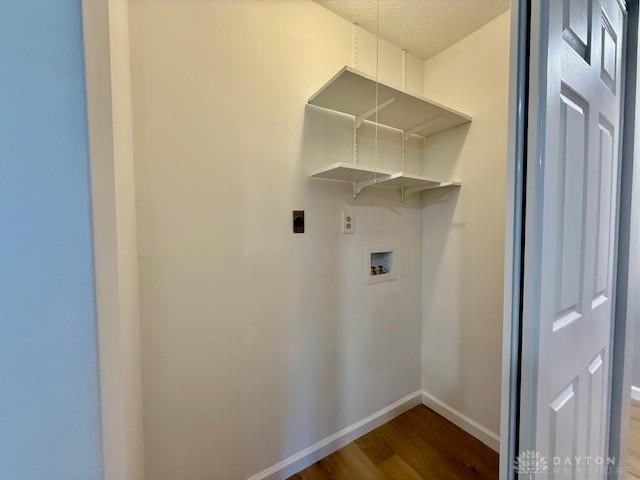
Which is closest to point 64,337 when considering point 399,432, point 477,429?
point 399,432

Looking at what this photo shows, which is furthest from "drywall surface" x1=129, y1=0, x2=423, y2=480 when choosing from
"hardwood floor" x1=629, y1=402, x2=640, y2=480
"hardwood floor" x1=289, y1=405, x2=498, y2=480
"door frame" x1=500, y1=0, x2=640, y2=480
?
"hardwood floor" x1=629, y1=402, x2=640, y2=480

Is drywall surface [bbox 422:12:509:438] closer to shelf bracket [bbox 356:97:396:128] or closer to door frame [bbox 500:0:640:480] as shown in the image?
shelf bracket [bbox 356:97:396:128]

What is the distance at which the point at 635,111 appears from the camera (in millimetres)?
1049

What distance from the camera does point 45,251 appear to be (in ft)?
1.21

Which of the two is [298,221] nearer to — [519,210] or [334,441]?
[519,210]

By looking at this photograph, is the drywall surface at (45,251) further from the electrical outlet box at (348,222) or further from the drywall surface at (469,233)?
the drywall surface at (469,233)

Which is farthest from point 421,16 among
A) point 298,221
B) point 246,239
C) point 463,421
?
point 463,421

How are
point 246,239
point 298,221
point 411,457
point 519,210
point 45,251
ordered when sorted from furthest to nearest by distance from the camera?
point 411,457
point 298,221
point 246,239
point 519,210
point 45,251

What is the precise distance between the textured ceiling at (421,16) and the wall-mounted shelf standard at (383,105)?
1.63 feet

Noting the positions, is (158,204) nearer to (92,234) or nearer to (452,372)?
(92,234)

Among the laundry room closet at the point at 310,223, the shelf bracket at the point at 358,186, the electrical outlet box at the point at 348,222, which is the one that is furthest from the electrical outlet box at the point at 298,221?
the shelf bracket at the point at 358,186

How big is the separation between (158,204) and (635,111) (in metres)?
1.92

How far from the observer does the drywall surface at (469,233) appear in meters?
1.50

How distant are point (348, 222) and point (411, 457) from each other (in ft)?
4.53
